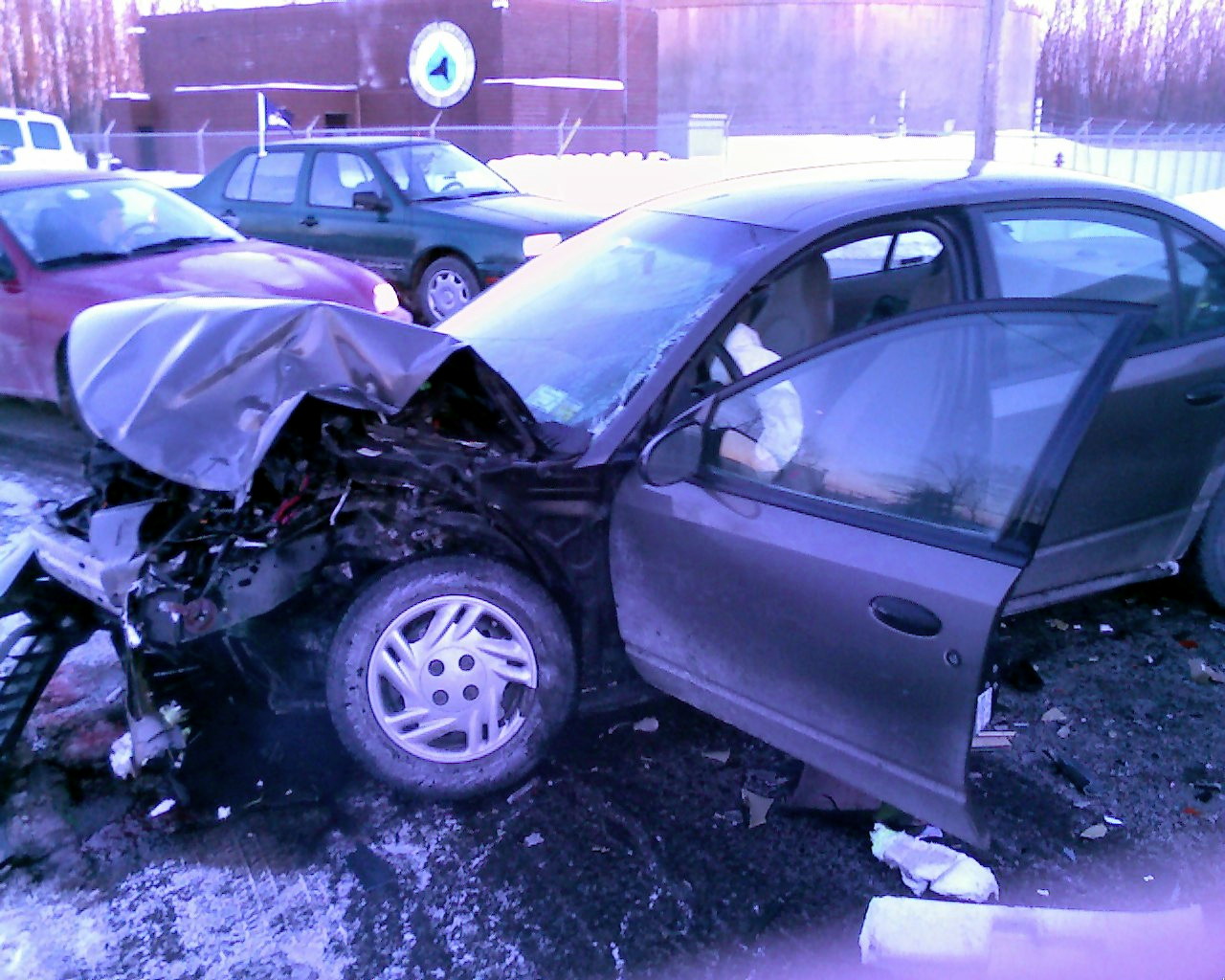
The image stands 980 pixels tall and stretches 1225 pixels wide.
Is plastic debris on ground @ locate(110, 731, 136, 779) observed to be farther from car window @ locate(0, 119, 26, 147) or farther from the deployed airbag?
car window @ locate(0, 119, 26, 147)

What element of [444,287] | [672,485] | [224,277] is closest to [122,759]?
[672,485]

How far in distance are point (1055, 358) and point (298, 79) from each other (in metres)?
33.3

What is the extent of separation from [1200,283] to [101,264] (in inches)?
236

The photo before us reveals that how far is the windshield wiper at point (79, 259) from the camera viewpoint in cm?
699

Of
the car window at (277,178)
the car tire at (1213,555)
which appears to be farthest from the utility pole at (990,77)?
the car tire at (1213,555)

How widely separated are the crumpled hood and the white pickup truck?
19.0 meters

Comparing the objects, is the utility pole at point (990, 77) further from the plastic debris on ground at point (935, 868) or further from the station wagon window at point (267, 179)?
A: the plastic debris on ground at point (935, 868)

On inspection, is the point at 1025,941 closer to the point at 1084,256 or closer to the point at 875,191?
the point at 875,191

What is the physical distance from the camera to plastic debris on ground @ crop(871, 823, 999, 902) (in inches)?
118

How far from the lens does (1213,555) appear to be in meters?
4.44

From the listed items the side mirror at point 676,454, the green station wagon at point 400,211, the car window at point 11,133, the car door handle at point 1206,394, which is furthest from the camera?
the car window at point 11,133

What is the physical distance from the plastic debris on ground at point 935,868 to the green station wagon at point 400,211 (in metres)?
7.46

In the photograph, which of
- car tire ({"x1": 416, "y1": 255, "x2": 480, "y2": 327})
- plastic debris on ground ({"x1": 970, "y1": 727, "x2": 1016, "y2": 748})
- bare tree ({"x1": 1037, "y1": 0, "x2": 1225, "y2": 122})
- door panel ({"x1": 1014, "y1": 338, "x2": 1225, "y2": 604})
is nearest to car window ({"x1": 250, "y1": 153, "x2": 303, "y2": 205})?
car tire ({"x1": 416, "y1": 255, "x2": 480, "y2": 327})

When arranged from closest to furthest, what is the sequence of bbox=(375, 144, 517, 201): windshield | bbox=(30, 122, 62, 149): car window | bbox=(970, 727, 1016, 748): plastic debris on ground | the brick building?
bbox=(970, 727, 1016, 748): plastic debris on ground → bbox=(375, 144, 517, 201): windshield → bbox=(30, 122, 62, 149): car window → the brick building
